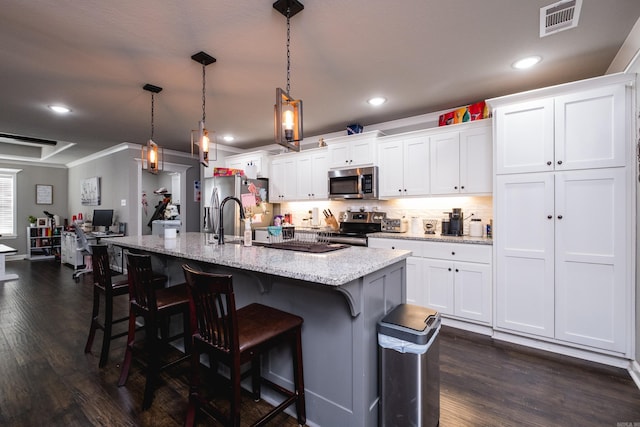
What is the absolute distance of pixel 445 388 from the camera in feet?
6.57

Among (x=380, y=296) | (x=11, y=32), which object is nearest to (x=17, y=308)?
(x=11, y=32)

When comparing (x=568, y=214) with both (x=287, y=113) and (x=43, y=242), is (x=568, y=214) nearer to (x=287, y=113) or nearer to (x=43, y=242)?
(x=287, y=113)

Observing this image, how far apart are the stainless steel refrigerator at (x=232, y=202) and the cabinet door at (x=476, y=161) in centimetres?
295

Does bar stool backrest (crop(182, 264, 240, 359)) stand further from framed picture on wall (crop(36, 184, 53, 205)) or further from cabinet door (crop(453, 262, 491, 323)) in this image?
framed picture on wall (crop(36, 184, 53, 205))

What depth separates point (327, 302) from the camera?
1.60 meters

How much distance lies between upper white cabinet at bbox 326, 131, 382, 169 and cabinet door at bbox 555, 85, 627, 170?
78.0 inches

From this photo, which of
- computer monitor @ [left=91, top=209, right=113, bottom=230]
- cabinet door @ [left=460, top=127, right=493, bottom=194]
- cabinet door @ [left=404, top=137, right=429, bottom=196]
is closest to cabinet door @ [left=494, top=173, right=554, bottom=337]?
cabinet door @ [left=460, top=127, right=493, bottom=194]

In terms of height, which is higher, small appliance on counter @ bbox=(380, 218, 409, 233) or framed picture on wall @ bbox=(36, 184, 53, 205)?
framed picture on wall @ bbox=(36, 184, 53, 205)

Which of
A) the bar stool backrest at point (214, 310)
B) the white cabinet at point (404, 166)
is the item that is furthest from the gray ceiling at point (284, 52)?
the bar stool backrest at point (214, 310)

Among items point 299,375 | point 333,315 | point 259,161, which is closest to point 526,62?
point 333,315

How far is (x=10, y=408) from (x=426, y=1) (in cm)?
366

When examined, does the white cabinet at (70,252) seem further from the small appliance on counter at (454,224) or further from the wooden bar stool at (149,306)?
the small appliance on counter at (454,224)

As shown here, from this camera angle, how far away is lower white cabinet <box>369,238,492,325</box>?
2.89 m

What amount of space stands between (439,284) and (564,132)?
1.81 metres
